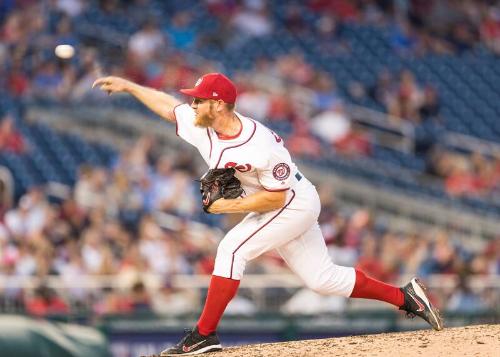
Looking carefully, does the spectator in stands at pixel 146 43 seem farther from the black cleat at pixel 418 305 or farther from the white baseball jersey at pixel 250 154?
the white baseball jersey at pixel 250 154

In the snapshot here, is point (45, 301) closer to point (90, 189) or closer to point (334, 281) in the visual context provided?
point (90, 189)

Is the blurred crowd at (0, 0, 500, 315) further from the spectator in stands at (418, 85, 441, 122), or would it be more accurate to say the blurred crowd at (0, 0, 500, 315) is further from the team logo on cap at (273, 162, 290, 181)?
the team logo on cap at (273, 162, 290, 181)

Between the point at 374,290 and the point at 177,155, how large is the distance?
7.79 meters

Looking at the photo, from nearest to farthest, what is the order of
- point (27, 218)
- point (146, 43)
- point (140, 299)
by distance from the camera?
1. point (140, 299)
2. point (27, 218)
3. point (146, 43)

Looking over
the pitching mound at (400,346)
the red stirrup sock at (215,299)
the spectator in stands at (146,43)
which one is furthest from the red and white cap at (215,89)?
the spectator in stands at (146,43)

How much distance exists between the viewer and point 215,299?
7.67m

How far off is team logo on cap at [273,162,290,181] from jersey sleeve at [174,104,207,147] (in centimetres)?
43

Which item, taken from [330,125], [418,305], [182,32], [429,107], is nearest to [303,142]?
[330,125]

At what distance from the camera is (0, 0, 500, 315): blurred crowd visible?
12.7 meters

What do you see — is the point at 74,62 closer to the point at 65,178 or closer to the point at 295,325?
the point at 65,178

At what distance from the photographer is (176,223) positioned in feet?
46.5

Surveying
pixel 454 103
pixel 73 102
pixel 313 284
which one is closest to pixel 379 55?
pixel 454 103

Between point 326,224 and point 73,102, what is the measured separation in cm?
348

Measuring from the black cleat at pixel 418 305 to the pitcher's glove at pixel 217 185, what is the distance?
4.31 feet
